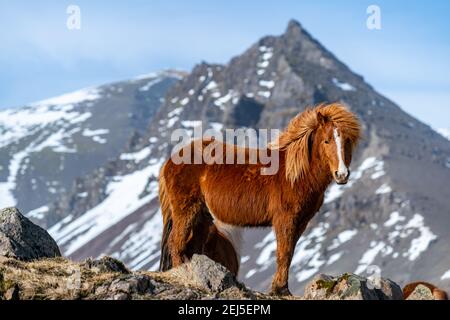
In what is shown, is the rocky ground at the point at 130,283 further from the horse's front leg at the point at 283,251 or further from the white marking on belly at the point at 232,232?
the white marking on belly at the point at 232,232

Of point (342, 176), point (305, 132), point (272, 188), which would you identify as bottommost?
point (272, 188)

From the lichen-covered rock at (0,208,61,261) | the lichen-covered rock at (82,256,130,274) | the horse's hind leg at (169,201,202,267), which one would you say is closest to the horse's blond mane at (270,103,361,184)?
the horse's hind leg at (169,201,202,267)

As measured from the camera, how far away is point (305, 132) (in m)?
17.0

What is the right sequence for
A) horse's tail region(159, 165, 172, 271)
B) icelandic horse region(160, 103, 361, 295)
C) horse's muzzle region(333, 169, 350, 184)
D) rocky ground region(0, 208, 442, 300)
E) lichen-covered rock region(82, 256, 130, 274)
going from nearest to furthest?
rocky ground region(0, 208, 442, 300), lichen-covered rock region(82, 256, 130, 274), horse's muzzle region(333, 169, 350, 184), icelandic horse region(160, 103, 361, 295), horse's tail region(159, 165, 172, 271)

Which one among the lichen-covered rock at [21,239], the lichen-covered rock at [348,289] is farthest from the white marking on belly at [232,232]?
the lichen-covered rock at [21,239]

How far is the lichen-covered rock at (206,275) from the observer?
46.2 feet

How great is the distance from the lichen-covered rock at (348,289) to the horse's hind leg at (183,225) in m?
3.64

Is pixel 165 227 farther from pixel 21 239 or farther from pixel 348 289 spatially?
pixel 348 289

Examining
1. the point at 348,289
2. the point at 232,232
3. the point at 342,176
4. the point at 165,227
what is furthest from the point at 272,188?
the point at 348,289

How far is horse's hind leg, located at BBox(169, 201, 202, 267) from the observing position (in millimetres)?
17250

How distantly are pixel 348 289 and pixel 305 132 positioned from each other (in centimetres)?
441

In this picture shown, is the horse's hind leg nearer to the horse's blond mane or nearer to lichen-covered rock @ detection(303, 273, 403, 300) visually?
the horse's blond mane
